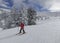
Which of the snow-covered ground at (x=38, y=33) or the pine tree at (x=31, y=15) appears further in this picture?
the pine tree at (x=31, y=15)

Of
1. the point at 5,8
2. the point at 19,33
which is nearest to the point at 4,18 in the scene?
the point at 5,8

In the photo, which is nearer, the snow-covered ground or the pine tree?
the snow-covered ground

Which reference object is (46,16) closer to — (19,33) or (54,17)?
(54,17)

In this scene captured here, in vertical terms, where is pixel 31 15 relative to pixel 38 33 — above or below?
above

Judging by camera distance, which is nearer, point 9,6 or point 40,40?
point 40,40

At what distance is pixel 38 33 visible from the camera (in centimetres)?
123

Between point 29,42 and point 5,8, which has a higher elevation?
point 5,8

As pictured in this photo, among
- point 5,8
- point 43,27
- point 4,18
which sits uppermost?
point 5,8

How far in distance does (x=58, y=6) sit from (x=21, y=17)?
0.42 metres

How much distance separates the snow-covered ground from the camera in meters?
1.16

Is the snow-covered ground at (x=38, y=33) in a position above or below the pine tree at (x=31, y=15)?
below

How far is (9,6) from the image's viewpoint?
1279 millimetres

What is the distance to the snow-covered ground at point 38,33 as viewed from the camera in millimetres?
1161

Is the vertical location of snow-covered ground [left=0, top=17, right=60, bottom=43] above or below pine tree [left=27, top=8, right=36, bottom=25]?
below
